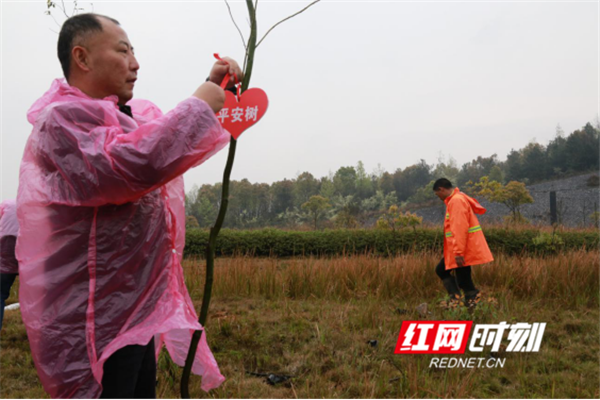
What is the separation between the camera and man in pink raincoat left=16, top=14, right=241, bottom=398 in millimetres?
1111

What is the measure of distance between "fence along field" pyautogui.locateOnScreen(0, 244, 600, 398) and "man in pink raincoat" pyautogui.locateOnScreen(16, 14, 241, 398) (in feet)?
6.63

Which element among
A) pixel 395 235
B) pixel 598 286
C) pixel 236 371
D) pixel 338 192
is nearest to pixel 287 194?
pixel 338 192

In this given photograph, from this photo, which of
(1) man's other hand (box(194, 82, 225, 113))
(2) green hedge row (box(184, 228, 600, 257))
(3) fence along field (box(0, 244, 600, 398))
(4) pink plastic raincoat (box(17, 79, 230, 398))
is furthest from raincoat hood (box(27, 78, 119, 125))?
(2) green hedge row (box(184, 228, 600, 257))

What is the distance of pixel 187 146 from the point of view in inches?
45.4

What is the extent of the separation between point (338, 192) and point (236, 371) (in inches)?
780

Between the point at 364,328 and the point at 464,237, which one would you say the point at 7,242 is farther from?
the point at 464,237

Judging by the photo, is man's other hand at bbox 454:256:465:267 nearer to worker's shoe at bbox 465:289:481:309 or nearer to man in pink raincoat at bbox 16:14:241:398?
worker's shoe at bbox 465:289:481:309

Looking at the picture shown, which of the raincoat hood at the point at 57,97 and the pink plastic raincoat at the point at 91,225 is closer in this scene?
the pink plastic raincoat at the point at 91,225

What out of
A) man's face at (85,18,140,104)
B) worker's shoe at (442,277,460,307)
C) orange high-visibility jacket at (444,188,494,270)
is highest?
man's face at (85,18,140,104)

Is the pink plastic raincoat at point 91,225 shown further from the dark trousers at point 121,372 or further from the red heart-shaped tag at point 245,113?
the red heart-shaped tag at point 245,113

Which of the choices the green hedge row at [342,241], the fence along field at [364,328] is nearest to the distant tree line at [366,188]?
the green hedge row at [342,241]

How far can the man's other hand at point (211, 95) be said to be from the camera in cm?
125

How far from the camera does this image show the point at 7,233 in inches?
124

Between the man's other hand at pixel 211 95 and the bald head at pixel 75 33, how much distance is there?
1.06 ft
